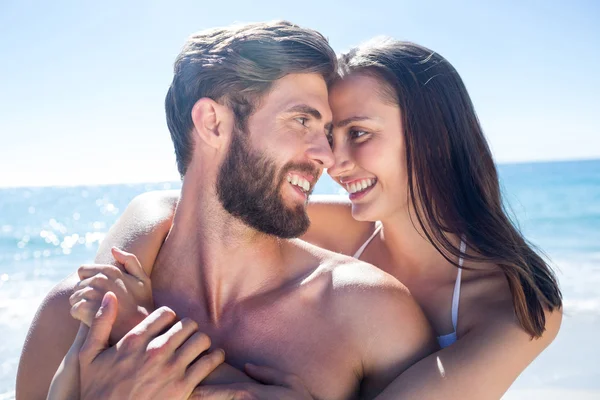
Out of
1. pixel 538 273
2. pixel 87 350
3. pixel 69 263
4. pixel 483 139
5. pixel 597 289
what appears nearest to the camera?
pixel 87 350

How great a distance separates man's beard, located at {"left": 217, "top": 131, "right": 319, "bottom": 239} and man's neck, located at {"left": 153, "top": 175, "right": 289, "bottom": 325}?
6cm

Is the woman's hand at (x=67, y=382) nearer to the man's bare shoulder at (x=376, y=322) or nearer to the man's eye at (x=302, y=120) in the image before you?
the man's bare shoulder at (x=376, y=322)

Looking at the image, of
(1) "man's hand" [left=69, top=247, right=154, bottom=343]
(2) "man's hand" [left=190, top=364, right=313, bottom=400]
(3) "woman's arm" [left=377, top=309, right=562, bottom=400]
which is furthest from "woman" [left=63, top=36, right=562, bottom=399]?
(2) "man's hand" [left=190, top=364, right=313, bottom=400]

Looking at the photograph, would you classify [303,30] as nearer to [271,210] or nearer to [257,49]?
[257,49]

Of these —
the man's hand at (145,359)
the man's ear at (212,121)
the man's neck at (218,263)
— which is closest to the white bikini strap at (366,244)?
the man's neck at (218,263)

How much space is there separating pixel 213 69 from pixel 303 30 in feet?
1.39

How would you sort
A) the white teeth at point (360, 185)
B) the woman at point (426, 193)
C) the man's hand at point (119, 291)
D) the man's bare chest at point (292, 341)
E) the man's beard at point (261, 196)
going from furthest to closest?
1. the white teeth at point (360, 185)
2. the woman at point (426, 193)
3. the man's beard at point (261, 196)
4. the man's bare chest at point (292, 341)
5. the man's hand at point (119, 291)

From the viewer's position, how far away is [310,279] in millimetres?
2527

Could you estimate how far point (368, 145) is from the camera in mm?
2918

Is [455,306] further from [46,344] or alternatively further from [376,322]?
[46,344]

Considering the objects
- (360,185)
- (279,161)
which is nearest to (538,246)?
(360,185)

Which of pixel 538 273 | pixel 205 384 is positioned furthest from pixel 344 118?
pixel 205 384

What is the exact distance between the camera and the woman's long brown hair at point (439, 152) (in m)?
2.92

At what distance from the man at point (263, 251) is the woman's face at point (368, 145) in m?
0.22
